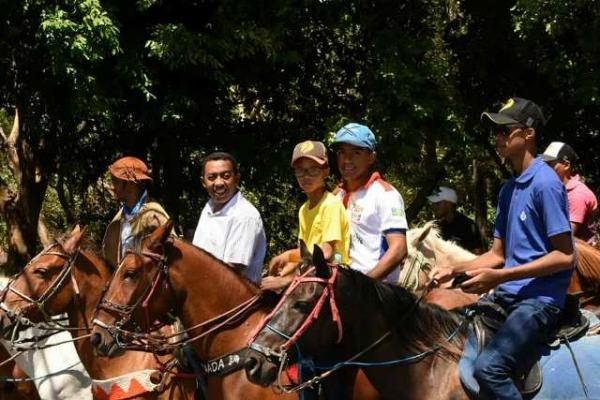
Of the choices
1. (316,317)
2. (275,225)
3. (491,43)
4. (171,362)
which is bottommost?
(275,225)

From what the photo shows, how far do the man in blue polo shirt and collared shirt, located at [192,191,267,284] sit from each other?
6.09 ft

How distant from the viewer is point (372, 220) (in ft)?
20.0

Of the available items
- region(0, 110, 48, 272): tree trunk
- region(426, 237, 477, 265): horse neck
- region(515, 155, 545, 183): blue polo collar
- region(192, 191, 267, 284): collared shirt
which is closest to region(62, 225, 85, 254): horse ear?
region(192, 191, 267, 284): collared shirt

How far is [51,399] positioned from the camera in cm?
780

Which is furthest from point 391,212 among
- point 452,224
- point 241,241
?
point 452,224

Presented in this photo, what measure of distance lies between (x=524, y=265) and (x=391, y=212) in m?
1.26

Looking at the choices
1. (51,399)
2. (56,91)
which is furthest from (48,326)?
(56,91)

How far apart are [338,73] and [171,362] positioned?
1038 centimetres

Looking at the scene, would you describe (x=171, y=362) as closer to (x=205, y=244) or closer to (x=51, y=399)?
(x=205, y=244)

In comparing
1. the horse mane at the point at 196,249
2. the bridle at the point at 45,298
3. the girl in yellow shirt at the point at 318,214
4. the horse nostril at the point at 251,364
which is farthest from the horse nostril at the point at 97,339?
the horse nostril at the point at 251,364

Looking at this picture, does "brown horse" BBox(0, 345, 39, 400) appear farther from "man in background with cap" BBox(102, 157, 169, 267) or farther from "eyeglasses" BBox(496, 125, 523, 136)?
"eyeglasses" BBox(496, 125, 523, 136)

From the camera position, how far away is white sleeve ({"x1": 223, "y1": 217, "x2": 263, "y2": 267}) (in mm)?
6695

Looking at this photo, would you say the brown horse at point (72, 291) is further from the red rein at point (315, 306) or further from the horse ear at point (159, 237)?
the red rein at point (315, 306)

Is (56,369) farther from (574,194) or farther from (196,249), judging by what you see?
(574,194)
